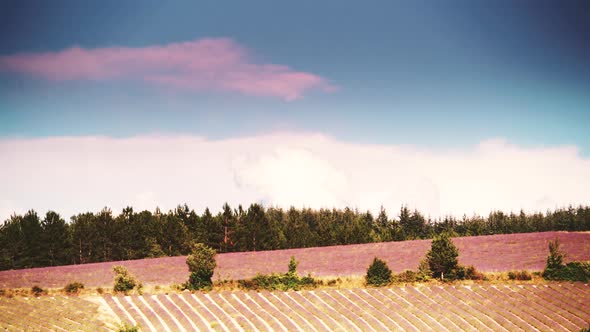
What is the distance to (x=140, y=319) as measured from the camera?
112ft

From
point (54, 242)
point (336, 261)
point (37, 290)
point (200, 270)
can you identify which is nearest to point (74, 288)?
point (37, 290)

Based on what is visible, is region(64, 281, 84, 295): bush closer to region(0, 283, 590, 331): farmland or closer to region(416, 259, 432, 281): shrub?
region(0, 283, 590, 331): farmland

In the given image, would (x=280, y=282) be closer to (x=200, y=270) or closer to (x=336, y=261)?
(x=200, y=270)

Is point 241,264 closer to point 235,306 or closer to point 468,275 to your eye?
point 235,306

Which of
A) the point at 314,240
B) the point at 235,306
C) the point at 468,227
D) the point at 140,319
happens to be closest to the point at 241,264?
the point at 235,306

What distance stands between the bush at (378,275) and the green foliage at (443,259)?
3.79 metres

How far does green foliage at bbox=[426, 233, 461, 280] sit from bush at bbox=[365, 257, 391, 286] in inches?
149

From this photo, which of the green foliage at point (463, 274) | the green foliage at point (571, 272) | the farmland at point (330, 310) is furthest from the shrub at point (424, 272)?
the green foliage at point (571, 272)

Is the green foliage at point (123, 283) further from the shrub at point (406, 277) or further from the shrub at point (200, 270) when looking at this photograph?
the shrub at point (406, 277)

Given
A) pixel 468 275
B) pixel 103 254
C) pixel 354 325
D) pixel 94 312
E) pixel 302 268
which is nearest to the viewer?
pixel 354 325

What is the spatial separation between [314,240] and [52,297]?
57585 millimetres

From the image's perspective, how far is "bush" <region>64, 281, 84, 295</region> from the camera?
4306 cm

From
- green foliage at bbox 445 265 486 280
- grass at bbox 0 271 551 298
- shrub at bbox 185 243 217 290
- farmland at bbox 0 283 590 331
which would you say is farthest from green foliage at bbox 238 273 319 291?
green foliage at bbox 445 265 486 280

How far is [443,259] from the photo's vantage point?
4253cm
